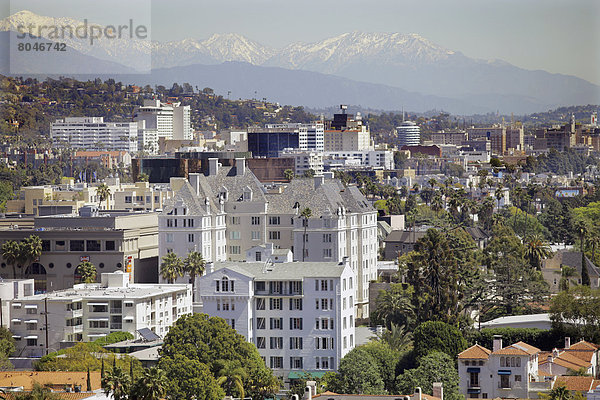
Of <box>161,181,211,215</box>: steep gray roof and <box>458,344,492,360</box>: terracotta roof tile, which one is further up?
<box>161,181,211,215</box>: steep gray roof

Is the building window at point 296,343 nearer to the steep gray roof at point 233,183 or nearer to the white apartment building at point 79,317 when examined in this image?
the white apartment building at point 79,317

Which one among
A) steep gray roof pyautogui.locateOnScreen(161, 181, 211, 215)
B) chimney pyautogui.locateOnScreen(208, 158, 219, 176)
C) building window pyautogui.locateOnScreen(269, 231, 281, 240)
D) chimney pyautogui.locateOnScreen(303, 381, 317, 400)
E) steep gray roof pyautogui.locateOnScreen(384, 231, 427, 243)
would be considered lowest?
chimney pyautogui.locateOnScreen(303, 381, 317, 400)

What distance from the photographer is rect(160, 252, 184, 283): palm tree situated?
309 ft

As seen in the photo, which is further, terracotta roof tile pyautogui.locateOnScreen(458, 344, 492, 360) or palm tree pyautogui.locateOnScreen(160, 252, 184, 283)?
palm tree pyautogui.locateOnScreen(160, 252, 184, 283)

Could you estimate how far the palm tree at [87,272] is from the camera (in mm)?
97562

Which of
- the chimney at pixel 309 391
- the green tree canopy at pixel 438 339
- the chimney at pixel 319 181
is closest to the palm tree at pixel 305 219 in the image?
the chimney at pixel 319 181

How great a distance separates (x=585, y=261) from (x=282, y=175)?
67.6 metres

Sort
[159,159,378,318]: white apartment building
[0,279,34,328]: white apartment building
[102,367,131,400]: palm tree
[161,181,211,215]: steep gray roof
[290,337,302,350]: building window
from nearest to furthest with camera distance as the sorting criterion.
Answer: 1. [102,367,131,400]: palm tree
2. [290,337,302,350]: building window
3. [0,279,34,328]: white apartment building
4. [159,159,378,318]: white apartment building
5. [161,181,211,215]: steep gray roof

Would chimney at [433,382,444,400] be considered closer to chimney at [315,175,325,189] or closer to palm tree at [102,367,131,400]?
palm tree at [102,367,131,400]

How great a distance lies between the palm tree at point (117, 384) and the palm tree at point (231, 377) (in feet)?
43.5

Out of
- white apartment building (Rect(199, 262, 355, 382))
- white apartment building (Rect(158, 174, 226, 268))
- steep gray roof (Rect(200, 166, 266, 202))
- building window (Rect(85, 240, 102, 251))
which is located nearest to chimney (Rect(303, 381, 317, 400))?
white apartment building (Rect(199, 262, 355, 382))

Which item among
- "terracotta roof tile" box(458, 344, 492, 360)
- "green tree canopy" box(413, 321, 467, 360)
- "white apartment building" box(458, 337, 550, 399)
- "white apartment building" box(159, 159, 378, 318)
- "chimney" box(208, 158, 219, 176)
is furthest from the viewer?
"chimney" box(208, 158, 219, 176)

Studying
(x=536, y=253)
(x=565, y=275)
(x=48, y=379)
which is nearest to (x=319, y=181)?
(x=565, y=275)

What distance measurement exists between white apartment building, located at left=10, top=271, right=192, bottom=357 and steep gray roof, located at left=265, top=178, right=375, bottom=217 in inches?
629
